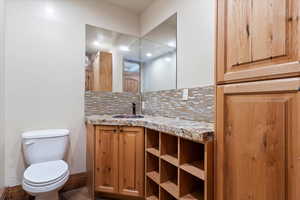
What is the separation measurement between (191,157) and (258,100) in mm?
741

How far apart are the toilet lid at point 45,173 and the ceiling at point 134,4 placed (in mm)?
2173

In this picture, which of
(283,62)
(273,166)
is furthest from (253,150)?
(283,62)

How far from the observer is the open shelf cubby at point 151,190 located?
5.32ft

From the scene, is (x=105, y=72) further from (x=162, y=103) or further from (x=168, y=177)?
(x=168, y=177)

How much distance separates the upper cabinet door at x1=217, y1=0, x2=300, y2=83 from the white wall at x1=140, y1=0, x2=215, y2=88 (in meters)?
0.59

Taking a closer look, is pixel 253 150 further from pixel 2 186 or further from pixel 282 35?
pixel 2 186

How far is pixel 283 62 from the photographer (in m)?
0.70

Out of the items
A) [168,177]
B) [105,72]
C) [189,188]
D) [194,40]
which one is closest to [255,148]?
[189,188]

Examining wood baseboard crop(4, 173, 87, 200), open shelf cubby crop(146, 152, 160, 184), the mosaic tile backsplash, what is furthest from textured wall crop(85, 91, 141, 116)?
open shelf cubby crop(146, 152, 160, 184)

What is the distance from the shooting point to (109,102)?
2328 millimetres

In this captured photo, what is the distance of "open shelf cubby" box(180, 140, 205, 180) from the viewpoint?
1.21 m

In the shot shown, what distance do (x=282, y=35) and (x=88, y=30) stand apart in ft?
6.99

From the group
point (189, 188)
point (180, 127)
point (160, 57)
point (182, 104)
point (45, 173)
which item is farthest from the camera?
point (160, 57)

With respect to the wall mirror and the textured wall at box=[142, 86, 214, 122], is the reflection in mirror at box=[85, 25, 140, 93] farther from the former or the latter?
the textured wall at box=[142, 86, 214, 122]
